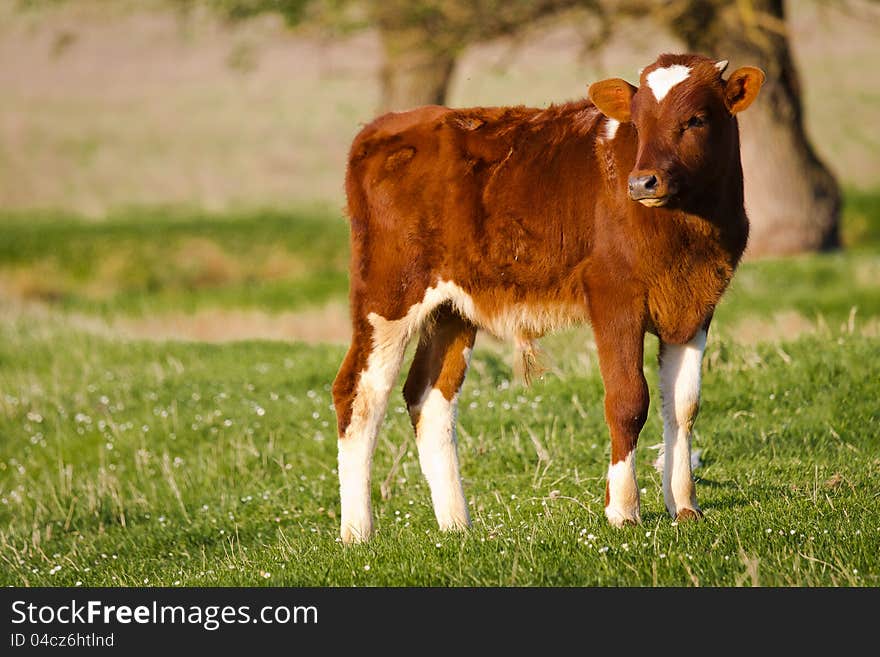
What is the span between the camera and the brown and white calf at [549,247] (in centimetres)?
694

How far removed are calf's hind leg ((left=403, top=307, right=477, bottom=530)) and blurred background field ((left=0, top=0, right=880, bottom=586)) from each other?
0.80 ft

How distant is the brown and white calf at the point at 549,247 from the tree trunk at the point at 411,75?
16.3 meters

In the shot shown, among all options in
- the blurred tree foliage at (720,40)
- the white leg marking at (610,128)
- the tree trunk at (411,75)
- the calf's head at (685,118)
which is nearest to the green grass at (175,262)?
the tree trunk at (411,75)

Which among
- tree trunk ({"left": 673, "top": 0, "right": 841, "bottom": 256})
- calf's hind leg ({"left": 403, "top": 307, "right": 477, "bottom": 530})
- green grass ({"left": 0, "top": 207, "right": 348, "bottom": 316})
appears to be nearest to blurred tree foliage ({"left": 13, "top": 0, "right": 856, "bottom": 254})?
tree trunk ({"left": 673, "top": 0, "right": 841, "bottom": 256})

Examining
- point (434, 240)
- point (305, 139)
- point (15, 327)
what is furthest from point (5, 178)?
point (434, 240)

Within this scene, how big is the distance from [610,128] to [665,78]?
0.56m

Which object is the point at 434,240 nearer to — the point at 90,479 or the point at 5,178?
the point at 90,479

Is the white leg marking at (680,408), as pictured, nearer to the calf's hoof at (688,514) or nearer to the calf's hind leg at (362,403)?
the calf's hoof at (688,514)

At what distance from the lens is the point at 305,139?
48500 mm

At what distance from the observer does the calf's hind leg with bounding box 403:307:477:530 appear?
7828 mm

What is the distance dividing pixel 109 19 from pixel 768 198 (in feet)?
42.5

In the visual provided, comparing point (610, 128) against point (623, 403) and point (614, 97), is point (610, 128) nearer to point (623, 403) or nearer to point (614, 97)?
point (614, 97)

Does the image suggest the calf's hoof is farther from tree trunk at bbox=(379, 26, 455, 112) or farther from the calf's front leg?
tree trunk at bbox=(379, 26, 455, 112)

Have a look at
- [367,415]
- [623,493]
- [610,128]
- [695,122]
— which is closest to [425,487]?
[367,415]
